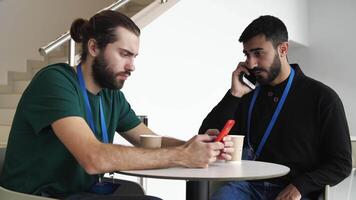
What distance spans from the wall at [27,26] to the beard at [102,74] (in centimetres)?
380

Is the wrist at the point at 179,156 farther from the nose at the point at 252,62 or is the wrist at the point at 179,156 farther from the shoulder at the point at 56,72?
the nose at the point at 252,62

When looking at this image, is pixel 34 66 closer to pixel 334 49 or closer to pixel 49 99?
pixel 49 99

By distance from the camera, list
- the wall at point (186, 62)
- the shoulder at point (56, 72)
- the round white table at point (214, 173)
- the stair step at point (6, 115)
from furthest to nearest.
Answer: the stair step at point (6, 115), the wall at point (186, 62), the shoulder at point (56, 72), the round white table at point (214, 173)

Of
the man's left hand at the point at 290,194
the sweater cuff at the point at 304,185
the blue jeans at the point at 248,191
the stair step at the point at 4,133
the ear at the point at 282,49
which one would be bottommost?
the stair step at the point at 4,133

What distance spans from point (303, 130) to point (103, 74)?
96cm

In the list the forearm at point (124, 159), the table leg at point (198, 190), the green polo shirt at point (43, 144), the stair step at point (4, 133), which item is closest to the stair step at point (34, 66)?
the stair step at point (4, 133)

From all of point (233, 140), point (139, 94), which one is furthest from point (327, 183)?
point (139, 94)

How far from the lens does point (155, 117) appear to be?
377 centimetres

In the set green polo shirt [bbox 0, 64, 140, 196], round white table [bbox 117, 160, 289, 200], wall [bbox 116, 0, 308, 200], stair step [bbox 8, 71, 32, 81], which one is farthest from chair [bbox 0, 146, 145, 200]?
stair step [bbox 8, 71, 32, 81]

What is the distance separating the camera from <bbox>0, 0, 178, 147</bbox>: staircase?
12.2 feet

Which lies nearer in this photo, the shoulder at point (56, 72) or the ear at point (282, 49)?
the shoulder at point (56, 72)

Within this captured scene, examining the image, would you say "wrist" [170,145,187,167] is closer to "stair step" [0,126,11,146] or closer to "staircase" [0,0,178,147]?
"staircase" [0,0,178,147]

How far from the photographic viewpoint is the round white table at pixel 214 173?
4.59 ft

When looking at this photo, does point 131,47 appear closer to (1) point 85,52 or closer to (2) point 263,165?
(1) point 85,52
